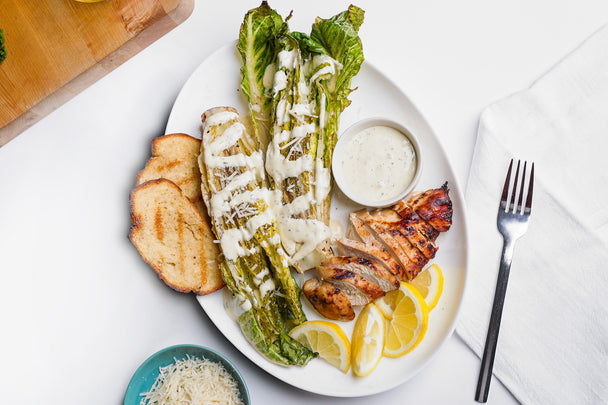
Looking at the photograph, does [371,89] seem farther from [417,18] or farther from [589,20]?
[589,20]

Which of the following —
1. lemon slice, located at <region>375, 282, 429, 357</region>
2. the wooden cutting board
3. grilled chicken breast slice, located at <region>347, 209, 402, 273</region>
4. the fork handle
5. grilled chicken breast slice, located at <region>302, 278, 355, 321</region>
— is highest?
the wooden cutting board

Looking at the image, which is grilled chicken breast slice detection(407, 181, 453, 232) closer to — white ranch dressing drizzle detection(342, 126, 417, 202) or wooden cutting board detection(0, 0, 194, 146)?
white ranch dressing drizzle detection(342, 126, 417, 202)

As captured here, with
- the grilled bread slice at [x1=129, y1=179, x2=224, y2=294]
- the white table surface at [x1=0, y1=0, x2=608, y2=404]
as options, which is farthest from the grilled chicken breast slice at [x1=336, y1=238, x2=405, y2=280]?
the grilled bread slice at [x1=129, y1=179, x2=224, y2=294]

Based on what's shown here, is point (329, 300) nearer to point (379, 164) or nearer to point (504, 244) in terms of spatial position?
point (379, 164)

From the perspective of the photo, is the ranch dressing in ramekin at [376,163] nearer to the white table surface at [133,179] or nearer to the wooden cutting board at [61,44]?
the white table surface at [133,179]

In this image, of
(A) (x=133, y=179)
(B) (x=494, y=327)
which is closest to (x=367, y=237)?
(B) (x=494, y=327)

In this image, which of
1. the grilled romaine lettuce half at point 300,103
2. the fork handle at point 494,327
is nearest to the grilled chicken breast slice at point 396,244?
the grilled romaine lettuce half at point 300,103

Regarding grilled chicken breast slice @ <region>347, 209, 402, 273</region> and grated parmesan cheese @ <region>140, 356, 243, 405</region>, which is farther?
grilled chicken breast slice @ <region>347, 209, 402, 273</region>
